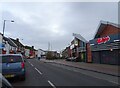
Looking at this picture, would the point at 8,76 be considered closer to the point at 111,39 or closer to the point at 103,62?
the point at 111,39

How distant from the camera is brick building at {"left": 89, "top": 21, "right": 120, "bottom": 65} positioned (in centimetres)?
4038

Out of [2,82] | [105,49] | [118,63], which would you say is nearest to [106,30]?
[105,49]

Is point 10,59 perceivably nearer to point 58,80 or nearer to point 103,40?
point 58,80

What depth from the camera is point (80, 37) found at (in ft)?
244

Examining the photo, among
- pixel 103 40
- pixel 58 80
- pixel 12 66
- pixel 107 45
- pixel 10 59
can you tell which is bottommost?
pixel 58 80

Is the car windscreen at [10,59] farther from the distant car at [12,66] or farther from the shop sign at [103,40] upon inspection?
the shop sign at [103,40]

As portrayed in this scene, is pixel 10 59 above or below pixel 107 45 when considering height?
below

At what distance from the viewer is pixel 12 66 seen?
A: 14203mm

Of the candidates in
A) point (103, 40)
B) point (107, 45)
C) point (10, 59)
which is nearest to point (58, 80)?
point (10, 59)

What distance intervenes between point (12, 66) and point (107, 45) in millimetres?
30959

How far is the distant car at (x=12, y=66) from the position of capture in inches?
553

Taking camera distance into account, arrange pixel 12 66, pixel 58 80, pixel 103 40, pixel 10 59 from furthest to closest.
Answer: pixel 103 40
pixel 58 80
pixel 10 59
pixel 12 66

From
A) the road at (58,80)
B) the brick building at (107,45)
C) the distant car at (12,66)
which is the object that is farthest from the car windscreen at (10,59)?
the brick building at (107,45)

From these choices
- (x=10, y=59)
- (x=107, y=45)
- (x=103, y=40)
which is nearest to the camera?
(x=10, y=59)
